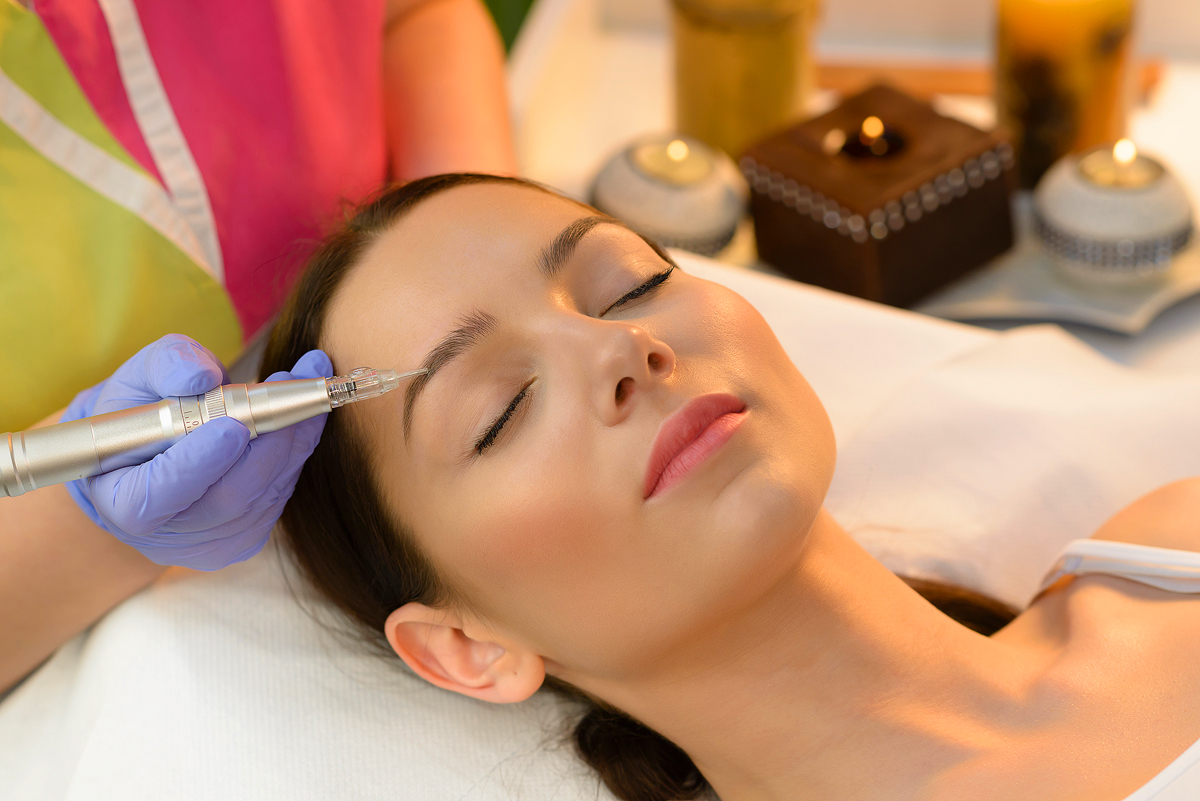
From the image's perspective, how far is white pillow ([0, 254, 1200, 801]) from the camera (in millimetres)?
995

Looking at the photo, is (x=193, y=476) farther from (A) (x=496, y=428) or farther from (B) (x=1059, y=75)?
(B) (x=1059, y=75)

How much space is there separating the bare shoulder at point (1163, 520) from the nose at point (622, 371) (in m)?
0.56

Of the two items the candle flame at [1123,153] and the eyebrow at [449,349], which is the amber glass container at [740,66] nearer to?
the candle flame at [1123,153]

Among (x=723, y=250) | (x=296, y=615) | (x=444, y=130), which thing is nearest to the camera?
(x=296, y=615)

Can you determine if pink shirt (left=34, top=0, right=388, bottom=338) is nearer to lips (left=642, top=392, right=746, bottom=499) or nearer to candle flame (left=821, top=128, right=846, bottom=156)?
lips (left=642, top=392, right=746, bottom=499)

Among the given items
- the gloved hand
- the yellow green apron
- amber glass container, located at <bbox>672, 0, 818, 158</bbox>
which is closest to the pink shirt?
the yellow green apron

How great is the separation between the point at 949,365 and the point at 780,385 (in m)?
0.55

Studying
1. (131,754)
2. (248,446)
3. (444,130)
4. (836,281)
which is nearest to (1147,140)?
(836,281)

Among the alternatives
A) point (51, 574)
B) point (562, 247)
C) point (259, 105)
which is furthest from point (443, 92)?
point (51, 574)

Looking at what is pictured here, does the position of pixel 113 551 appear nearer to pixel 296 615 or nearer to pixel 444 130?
pixel 296 615

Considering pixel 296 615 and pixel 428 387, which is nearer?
pixel 428 387

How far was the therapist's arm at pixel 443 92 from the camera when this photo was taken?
133 cm

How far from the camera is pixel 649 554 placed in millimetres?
822

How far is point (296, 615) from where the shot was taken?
1.09 metres
